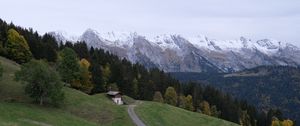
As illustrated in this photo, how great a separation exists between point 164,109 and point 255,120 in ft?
309

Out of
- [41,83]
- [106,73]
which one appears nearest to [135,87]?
[106,73]

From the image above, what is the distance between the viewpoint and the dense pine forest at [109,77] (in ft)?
421

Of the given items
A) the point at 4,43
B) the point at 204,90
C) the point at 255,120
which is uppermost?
the point at 4,43

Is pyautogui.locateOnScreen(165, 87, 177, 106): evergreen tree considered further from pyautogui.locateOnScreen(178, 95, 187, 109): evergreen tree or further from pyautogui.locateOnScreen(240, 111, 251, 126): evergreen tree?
pyautogui.locateOnScreen(240, 111, 251, 126): evergreen tree

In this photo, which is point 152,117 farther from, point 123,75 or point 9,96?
point 123,75

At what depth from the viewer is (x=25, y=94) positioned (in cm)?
8694

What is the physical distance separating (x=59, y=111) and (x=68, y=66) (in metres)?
36.0

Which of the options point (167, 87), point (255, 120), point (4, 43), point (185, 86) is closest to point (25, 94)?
point (4, 43)

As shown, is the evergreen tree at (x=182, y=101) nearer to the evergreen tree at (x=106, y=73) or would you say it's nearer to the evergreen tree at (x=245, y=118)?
the evergreen tree at (x=106, y=73)

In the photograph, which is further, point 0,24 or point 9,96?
point 0,24

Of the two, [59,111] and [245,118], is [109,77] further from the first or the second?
[59,111]

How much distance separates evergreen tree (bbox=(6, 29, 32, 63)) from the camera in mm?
129375

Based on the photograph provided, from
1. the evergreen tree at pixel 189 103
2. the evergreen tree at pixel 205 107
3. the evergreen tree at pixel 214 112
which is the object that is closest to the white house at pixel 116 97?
the evergreen tree at pixel 189 103

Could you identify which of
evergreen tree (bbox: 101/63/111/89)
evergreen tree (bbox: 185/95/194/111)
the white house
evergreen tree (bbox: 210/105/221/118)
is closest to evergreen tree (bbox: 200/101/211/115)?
evergreen tree (bbox: 210/105/221/118)
